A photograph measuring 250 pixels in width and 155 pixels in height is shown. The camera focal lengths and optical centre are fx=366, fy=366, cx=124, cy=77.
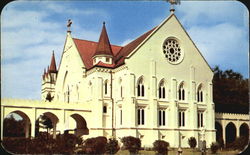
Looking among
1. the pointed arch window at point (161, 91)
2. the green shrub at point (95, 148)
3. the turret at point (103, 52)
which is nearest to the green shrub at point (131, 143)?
the green shrub at point (95, 148)

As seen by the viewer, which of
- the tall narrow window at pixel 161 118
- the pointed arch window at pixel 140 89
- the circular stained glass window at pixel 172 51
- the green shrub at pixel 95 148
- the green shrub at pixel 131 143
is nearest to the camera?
the green shrub at pixel 95 148

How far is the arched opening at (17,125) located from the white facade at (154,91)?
7.14 meters

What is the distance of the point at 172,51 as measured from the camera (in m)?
48.4

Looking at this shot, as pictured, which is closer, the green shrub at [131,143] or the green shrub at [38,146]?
the green shrub at [38,146]

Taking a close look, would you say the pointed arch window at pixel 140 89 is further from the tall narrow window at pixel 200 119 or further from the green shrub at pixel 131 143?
the tall narrow window at pixel 200 119

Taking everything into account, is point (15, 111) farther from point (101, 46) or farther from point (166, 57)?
point (166, 57)

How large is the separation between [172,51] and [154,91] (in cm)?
656

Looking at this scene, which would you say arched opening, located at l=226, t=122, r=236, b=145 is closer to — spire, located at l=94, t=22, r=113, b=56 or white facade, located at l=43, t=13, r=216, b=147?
white facade, located at l=43, t=13, r=216, b=147

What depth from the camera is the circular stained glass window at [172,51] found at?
47581 mm

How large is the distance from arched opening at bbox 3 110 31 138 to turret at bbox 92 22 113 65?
11.5 metres

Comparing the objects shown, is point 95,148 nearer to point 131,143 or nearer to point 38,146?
point 131,143

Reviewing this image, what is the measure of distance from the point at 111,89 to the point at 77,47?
30.9 ft

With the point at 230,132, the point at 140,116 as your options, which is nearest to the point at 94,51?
the point at 140,116

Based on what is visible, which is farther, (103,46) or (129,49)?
(129,49)
